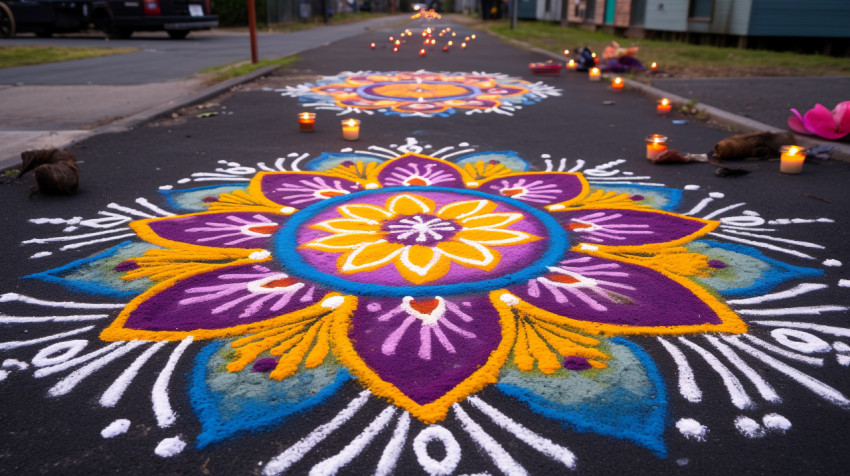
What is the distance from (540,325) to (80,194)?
3.18 meters

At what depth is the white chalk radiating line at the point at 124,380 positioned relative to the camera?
1.83 metres

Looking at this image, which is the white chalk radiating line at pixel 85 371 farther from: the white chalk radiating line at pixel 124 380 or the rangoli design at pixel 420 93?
the rangoli design at pixel 420 93

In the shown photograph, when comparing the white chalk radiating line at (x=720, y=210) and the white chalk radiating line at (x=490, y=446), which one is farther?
Answer: the white chalk radiating line at (x=720, y=210)

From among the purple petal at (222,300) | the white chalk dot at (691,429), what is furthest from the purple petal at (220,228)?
the white chalk dot at (691,429)

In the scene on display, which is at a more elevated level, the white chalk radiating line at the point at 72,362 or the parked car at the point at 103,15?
the parked car at the point at 103,15

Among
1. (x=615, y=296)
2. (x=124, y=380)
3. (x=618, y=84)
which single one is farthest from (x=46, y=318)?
(x=618, y=84)

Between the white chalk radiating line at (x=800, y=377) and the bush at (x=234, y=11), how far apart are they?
1099 inches

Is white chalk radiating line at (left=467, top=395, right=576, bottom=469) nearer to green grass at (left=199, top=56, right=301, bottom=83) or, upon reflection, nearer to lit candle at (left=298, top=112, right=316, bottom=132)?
lit candle at (left=298, top=112, right=316, bottom=132)

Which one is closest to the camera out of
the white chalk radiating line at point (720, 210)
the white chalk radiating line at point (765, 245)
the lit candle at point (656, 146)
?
the white chalk radiating line at point (765, 245)

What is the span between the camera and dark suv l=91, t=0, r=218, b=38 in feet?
54.6

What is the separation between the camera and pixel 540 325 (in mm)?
2246

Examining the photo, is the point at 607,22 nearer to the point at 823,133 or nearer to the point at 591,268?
the point at 823,133

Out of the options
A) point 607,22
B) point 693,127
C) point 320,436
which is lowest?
point 320,436

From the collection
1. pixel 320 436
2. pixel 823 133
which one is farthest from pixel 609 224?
pixel 823 133
